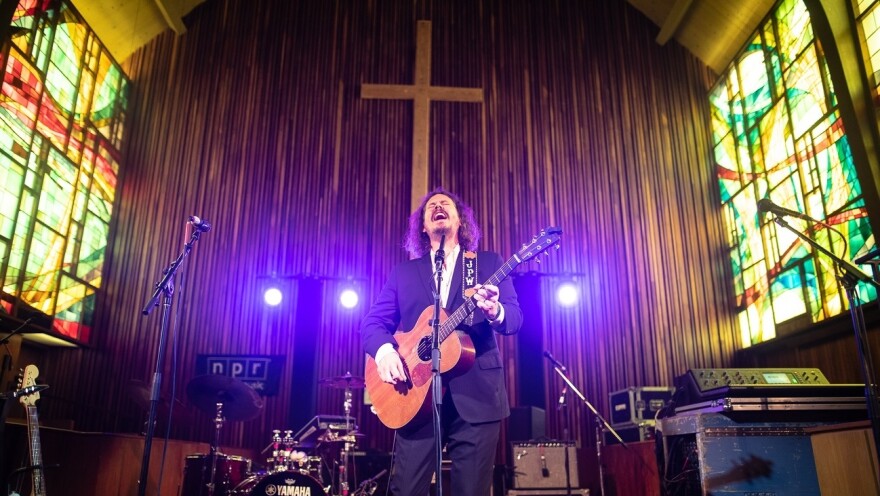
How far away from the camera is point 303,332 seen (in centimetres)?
671

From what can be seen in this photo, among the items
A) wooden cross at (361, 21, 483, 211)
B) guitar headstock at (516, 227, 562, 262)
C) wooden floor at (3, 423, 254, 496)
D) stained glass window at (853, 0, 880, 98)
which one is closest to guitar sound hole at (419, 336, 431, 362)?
guitar headstock at (516, 227, 562, 262)

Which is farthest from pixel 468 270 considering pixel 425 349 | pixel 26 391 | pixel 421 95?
pixel 421 95

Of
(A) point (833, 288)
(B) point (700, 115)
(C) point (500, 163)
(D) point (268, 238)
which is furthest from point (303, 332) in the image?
(B) point (700, 115)

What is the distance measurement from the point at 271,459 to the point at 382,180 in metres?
3.75

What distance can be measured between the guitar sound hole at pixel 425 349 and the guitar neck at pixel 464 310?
73mm

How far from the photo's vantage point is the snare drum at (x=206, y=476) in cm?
465

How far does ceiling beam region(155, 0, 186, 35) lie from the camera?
769 cm

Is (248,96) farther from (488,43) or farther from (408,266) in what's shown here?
(408,266)

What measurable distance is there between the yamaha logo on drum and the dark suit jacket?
83.3 inches

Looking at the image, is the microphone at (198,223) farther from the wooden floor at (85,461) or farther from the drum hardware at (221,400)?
the wooden floor at (85,461)

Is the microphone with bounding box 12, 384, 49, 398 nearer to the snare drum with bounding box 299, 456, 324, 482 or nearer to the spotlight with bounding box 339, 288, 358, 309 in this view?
the snare drum with bounding box 299, 456, 324, 482

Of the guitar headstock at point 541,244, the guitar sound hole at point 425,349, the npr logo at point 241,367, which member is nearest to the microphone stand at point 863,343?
the guitar headstock at point 541,244

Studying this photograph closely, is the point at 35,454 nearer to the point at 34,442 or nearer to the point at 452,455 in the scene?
the point at 34,442

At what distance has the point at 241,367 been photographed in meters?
6.74
